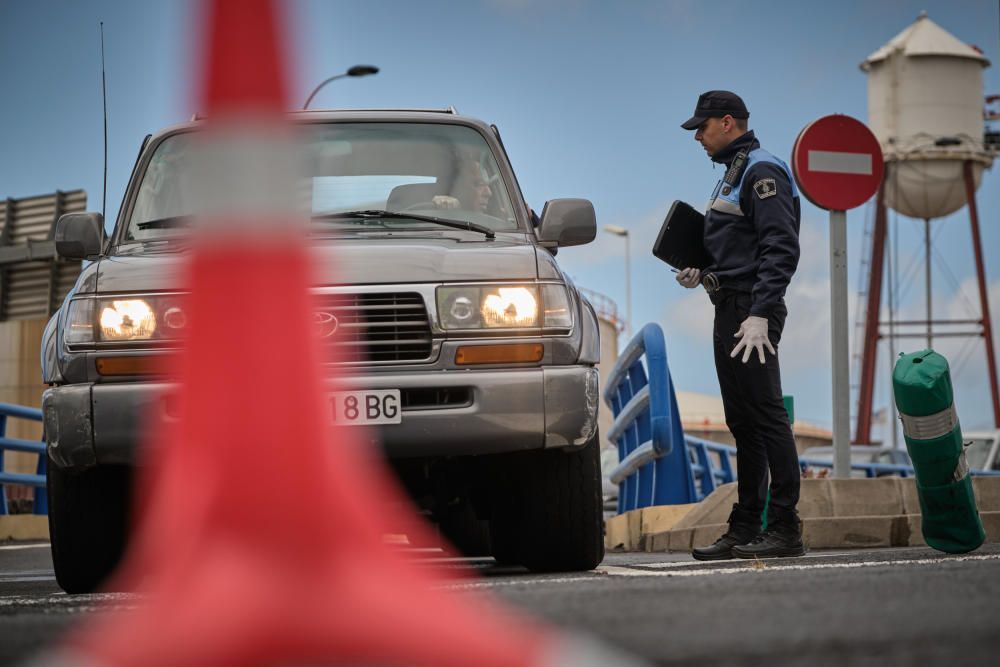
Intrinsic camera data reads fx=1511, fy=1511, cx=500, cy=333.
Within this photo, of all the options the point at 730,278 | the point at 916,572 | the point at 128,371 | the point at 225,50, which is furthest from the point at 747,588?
the point at 730,278

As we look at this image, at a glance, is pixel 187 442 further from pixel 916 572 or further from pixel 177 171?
pixel 177 171

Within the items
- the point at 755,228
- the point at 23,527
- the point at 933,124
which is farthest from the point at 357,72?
the point at 933,124

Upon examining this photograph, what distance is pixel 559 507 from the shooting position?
583 cm

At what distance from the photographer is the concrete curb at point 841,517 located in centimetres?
860

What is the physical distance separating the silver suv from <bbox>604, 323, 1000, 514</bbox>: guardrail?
333 centimetres

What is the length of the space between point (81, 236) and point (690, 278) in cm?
270

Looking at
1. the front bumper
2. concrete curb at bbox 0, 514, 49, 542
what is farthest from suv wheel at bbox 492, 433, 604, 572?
concrete curb at bbox 0, 514, 49, 542

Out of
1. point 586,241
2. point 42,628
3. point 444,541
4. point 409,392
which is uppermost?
point 586,241

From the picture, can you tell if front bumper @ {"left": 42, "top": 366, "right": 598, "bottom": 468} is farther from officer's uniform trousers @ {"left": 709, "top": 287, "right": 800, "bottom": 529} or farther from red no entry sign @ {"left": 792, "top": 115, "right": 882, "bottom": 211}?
red no entry sign @ {"left": 792, "top": 115, "right": 882, "bottom": 211}

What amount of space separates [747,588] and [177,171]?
3.60m

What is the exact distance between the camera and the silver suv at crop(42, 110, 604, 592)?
5.30m

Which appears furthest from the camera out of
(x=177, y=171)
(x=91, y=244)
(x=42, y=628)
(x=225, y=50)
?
(x=177, y=171)

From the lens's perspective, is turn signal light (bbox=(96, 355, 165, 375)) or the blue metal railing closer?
turn signal light (bbox=(96, 355, 165, 375))

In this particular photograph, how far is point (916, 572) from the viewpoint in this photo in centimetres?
436
